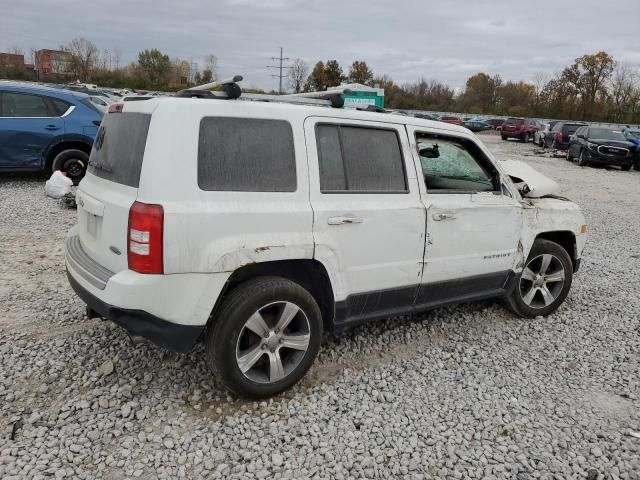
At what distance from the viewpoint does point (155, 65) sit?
63.2 m

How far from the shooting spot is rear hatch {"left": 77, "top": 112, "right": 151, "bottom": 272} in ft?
8.95

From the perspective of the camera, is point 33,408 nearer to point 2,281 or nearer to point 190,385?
point 190,385

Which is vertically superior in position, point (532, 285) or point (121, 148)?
point (121, 148)

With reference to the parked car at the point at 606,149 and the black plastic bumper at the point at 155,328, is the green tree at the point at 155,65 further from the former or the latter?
the black plastic bumper at the point at 155,328

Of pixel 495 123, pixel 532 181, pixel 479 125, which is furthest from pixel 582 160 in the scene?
pixel 495 123

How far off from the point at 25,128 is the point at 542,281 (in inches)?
330

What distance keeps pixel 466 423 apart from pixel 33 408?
2591 millimetres

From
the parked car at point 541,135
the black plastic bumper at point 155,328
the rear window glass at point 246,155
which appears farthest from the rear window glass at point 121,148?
the parked car at point 541,135

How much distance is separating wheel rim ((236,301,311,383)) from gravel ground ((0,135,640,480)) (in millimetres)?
218

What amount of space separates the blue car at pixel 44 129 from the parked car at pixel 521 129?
30990 mm

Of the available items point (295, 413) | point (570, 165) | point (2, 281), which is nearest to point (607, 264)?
point (295, 413)

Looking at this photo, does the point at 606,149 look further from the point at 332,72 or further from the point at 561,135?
the point at 332,72

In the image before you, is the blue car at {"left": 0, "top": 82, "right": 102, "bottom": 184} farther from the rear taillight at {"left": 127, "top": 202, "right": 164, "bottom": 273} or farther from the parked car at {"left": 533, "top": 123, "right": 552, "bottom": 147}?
the parked car at {"left": 533, "top": 123, "right": 552, "bottom": 147}

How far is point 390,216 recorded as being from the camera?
3.32 metres
